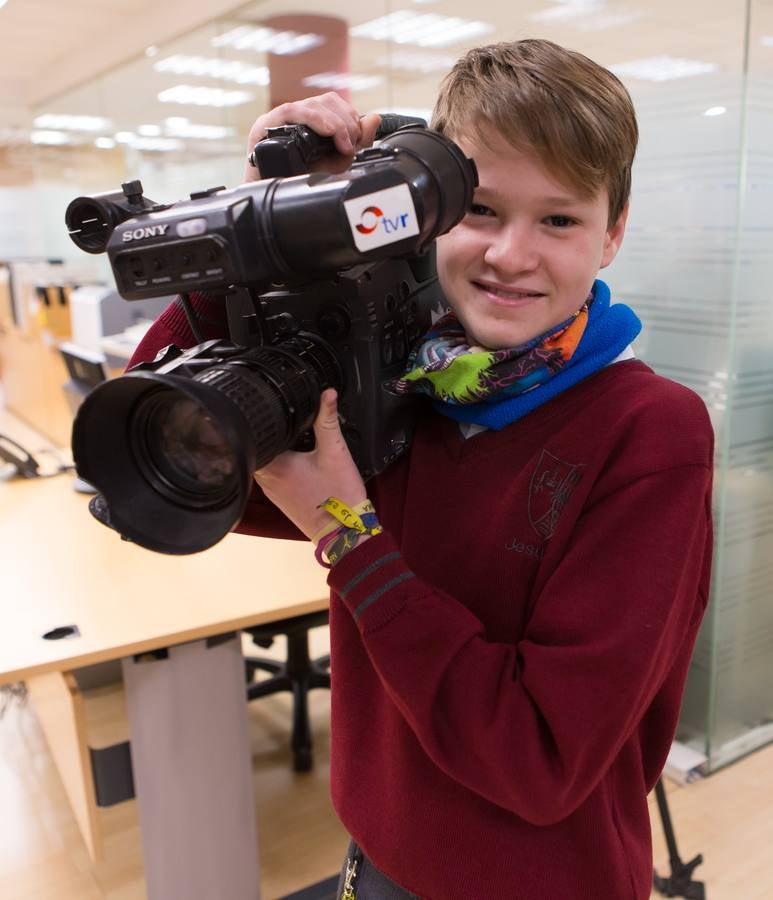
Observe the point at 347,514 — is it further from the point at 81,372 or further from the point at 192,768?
the point at 81,372

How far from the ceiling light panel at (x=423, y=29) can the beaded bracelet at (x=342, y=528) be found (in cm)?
202

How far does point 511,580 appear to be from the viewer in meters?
0.67

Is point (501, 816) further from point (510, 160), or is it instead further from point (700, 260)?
point (700, 260)

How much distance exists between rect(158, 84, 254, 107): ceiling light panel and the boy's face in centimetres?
310

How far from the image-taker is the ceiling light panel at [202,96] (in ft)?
11.4

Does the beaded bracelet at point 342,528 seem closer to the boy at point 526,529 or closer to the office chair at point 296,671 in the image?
the boy at point 526,529

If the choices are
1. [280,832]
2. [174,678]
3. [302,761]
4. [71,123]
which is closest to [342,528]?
[174,678]

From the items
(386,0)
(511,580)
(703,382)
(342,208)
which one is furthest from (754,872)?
(386,0)

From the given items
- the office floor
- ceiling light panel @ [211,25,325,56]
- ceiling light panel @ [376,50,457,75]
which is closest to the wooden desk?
the office floor

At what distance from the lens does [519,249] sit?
65 centimetres

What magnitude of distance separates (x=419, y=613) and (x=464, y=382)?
0.61 ft

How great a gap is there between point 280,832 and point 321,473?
1.63m

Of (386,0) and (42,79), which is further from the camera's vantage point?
(42,79)

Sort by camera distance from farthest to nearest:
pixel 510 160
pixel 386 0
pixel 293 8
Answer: pixel 293 8 < pixel 386 0 < pixel 510 160
